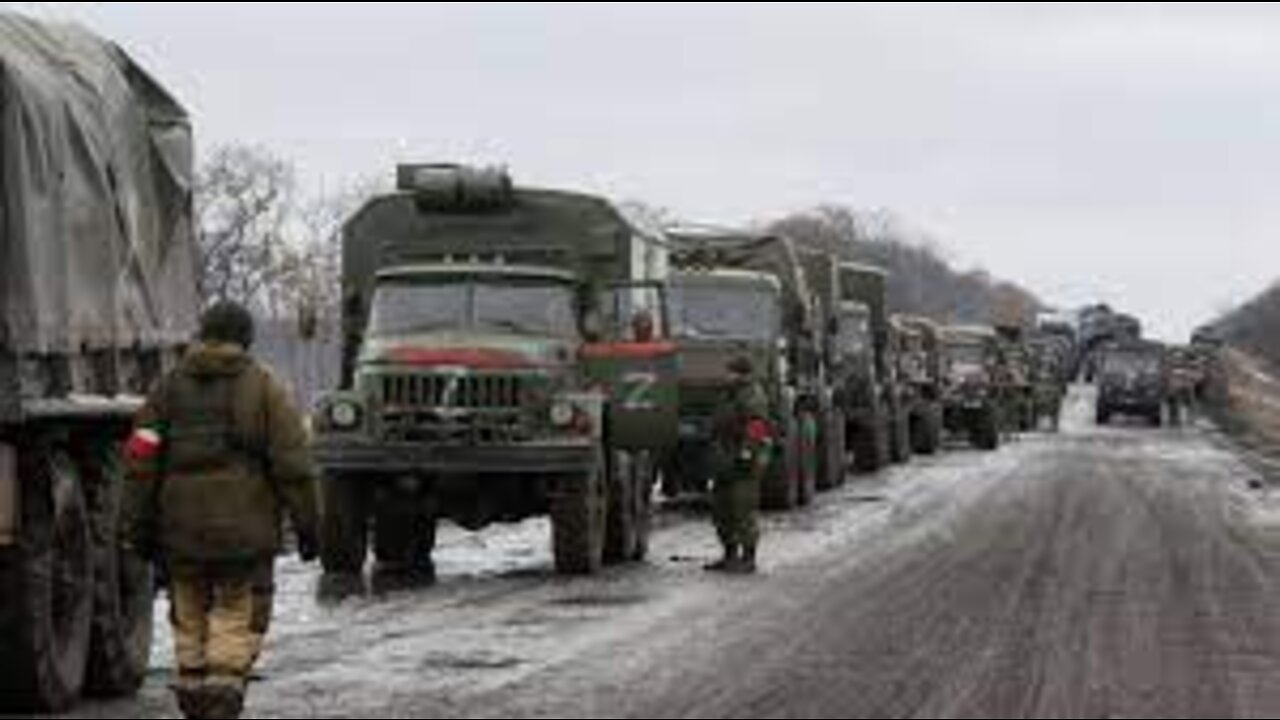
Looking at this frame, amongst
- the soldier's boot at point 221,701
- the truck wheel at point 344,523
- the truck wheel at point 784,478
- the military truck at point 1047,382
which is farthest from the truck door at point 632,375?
the military truck at point 1047,382

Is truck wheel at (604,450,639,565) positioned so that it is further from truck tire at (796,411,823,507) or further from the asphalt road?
truck tire at (796,411,823,507)

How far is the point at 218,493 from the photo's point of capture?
435 inches

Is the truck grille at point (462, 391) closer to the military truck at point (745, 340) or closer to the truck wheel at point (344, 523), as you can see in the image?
the truck wheel at point (344, 523)

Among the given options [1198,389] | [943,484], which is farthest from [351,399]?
[1198,389]

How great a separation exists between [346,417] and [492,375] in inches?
43.4

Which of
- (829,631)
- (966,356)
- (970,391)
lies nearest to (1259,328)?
(966,356)

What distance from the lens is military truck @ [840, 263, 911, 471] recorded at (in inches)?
1686

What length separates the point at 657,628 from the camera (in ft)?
54.6

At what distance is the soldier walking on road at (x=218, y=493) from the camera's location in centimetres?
1102

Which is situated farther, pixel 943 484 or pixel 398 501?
pixel 943 484

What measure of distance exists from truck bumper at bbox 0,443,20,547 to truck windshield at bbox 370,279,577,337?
988 centimetres

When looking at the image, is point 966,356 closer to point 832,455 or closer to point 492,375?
point 832,455

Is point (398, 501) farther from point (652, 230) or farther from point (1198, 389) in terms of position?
point (1198, 389)

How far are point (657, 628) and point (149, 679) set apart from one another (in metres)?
3.71
